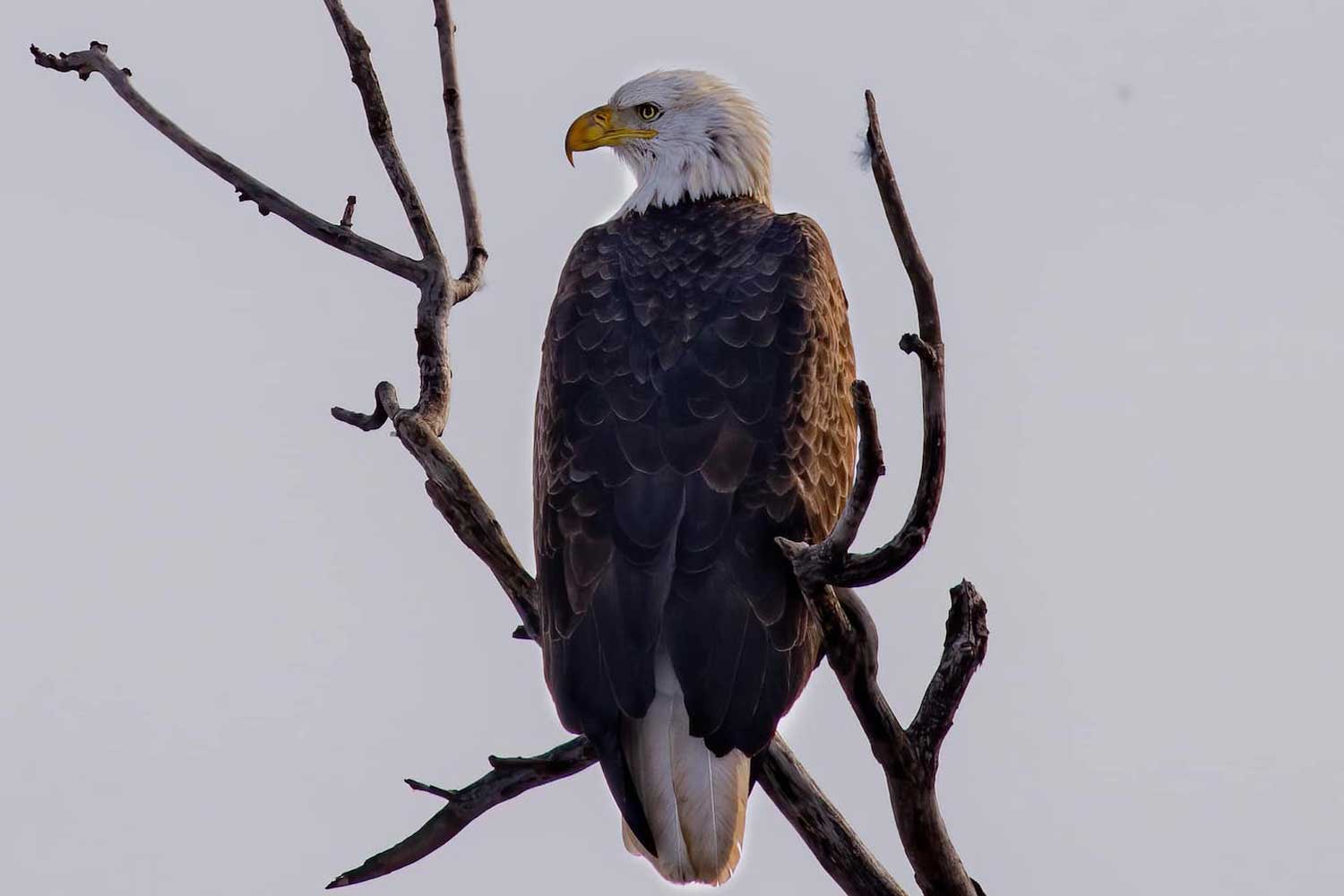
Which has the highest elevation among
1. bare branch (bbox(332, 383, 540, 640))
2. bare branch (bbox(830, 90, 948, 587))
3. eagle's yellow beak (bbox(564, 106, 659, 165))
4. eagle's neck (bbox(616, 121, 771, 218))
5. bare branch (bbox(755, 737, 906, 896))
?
eagle's yellow beak (bbox(564, 106, 659, 165))

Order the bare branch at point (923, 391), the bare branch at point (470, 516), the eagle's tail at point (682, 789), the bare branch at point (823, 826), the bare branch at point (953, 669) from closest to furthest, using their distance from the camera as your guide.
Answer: the bare branch at point (923, 391) < the eagle's tail at point (682, 789) < the bare branch at point (953, 669) < the bare branch at point (823, 826) < the bare branch at point (470, 516)

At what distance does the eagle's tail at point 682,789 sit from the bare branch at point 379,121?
2.63 meters

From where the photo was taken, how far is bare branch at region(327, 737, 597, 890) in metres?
7.95

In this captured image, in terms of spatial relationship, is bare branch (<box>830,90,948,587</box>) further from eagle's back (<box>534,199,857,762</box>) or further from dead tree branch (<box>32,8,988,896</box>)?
eagle's back (<box>534,199,857,762</box>)

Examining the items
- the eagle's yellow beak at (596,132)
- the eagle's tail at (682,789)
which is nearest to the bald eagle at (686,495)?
the eagle's tail at (682,789)

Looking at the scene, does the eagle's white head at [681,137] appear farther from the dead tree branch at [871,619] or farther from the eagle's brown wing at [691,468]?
the dead tree branch at [871,619]

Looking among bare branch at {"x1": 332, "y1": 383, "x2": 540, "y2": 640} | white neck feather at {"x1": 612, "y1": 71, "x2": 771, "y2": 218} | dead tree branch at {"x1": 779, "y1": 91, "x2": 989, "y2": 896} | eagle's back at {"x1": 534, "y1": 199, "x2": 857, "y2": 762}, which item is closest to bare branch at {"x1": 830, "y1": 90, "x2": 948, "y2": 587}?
dead tree branch at {"x1": 779, "y1": 91, "x2": 989, "y2": 896}

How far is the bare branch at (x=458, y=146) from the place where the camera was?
30.2ft

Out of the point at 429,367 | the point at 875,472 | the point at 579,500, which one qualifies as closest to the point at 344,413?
the point at 429,367

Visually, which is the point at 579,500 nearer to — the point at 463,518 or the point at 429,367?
the point at 463,518

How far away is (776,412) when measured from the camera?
771cm

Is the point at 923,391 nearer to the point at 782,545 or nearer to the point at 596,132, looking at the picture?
the point at 782,545

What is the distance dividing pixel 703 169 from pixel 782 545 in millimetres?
2882

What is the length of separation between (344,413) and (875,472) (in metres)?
3.00
